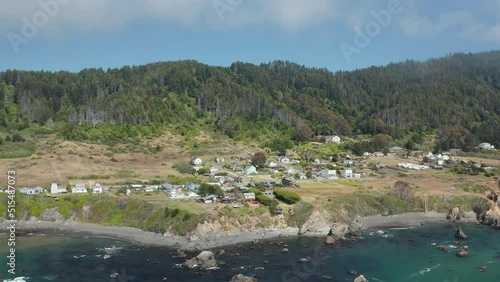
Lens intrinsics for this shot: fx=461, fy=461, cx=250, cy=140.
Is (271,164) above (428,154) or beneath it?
beneath

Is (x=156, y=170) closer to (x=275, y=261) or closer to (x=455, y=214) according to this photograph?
(x=275, y=261)

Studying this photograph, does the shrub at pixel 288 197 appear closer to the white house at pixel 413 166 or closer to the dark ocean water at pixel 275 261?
the dark ocean water at pixel 275 261

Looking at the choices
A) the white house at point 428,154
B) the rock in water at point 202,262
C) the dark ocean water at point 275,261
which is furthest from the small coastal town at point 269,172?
the rock in water at point 202,262

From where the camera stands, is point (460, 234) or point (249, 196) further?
point (249, 196)

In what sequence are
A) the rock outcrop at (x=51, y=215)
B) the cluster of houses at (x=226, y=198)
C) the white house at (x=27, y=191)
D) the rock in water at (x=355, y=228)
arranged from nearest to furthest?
the rock in water at (x=355, y=228) < the rock outcrop at (x=51, y=215) < the cluster of houses at (x=226, y=198) < the white house at (x=27, y=191)

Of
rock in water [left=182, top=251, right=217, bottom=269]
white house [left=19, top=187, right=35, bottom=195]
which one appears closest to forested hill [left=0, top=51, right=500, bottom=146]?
white house [left=19, top=187, right=35, bottom=195]

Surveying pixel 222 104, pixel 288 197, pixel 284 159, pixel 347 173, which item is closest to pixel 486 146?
pixel 347 173
